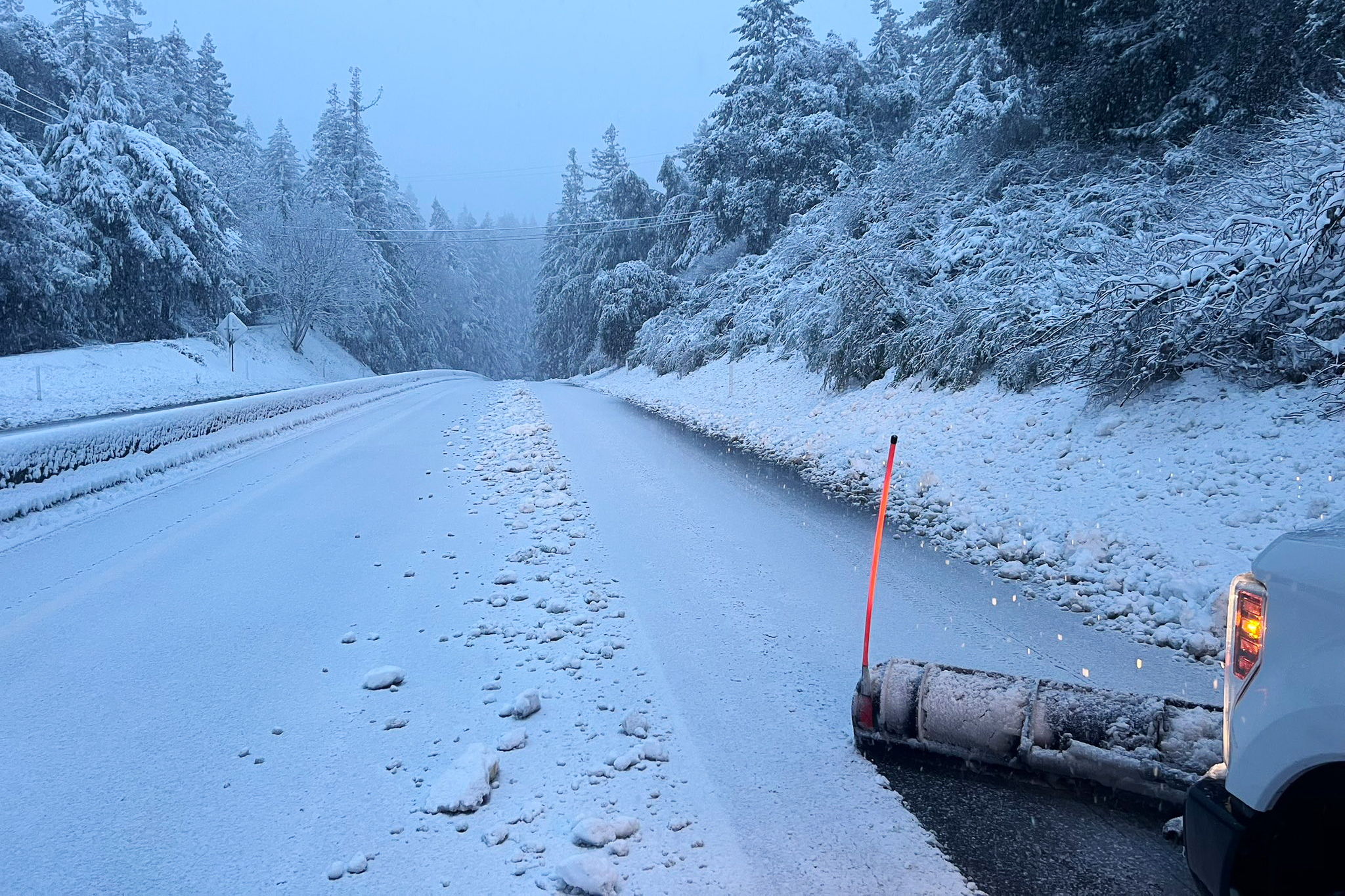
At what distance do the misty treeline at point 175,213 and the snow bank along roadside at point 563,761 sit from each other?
30.0m

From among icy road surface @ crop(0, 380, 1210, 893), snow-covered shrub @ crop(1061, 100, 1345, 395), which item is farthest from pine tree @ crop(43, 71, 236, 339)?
snow-covered shrub @ crop(1061, 100, 1345, 395)

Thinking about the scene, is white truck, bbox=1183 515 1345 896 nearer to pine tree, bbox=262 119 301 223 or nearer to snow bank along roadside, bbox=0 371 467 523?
snow bank along roadside, bbox=0 371 467 523

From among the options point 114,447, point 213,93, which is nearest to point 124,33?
point 213,93

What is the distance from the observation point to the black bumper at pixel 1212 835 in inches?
68.6

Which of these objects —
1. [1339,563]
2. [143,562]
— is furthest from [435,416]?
[1339,563]

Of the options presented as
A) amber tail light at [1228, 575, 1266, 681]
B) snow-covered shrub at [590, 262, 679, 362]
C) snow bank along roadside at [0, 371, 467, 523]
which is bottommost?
snow bank along roadside at [0, 371, 467, 523]

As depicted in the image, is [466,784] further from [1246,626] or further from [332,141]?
[332,141]

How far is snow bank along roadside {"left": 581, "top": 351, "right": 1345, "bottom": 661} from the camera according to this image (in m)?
5.16

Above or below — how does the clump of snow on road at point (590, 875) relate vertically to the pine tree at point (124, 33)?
below

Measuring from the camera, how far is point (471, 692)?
3830mm

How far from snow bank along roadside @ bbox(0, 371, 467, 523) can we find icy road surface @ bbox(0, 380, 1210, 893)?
0.36 meters

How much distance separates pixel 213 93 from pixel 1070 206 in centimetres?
6339

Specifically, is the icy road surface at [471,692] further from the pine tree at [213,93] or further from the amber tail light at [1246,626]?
the pine tree at [213,93]

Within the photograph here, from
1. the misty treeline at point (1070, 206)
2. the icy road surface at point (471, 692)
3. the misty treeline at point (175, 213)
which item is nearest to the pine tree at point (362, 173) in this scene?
the misty treeline at point (175, 213)
